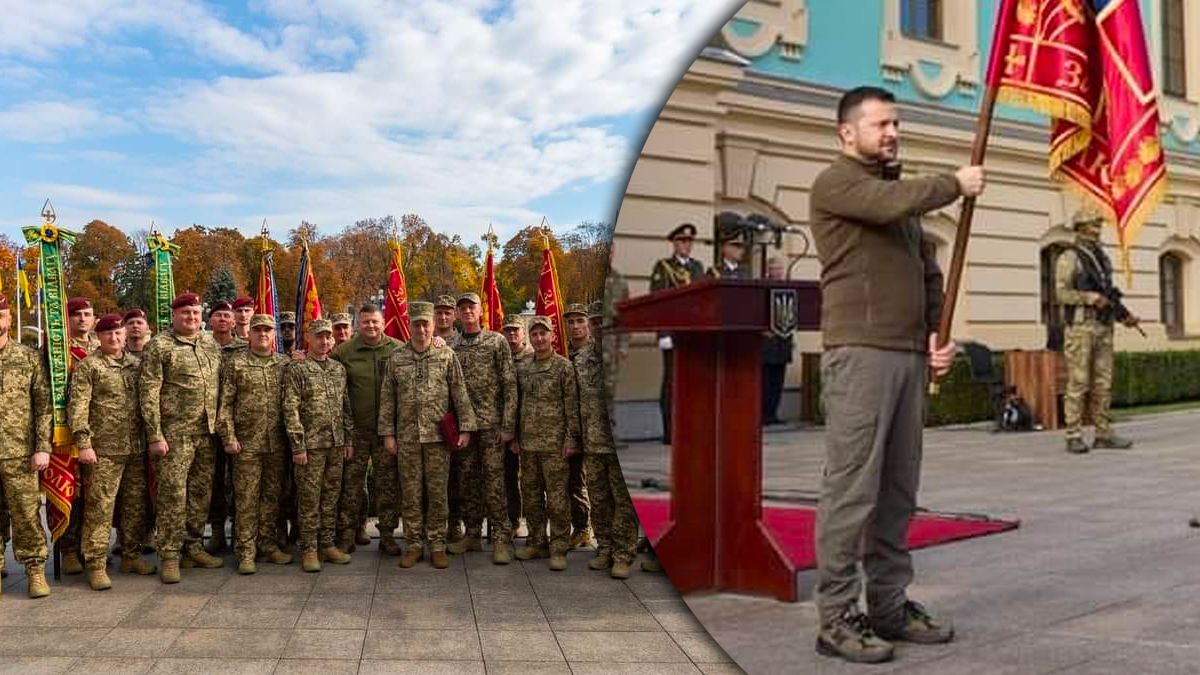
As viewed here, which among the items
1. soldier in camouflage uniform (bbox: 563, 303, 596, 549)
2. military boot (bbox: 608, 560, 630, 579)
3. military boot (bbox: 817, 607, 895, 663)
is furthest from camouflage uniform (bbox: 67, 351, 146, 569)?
Answer: military boot (bbox: 817, 607, 895, 663)

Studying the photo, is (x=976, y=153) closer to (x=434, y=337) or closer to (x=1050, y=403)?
(x=1050, y=403)

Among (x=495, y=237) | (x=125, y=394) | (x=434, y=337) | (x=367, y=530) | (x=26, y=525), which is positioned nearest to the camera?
(x=26, y=525)

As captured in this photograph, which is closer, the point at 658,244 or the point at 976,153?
the point at 976,153

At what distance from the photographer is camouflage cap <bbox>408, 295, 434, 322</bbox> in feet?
20.4

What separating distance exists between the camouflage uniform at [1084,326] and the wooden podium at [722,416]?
0.35 m

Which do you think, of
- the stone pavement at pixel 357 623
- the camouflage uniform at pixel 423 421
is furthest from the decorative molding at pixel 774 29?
the camouflage uniform at pixel 423 421

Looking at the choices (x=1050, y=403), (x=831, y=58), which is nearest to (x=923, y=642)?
(x=1050, y=403)

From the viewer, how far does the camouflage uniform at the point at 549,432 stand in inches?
225

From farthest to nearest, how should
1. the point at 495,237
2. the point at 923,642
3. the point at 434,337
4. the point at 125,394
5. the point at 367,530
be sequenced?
1. the point at 495,237
2. the point at 367,530
3. the point at 434,337
4. the point at 125,394
5. the point at 923,642

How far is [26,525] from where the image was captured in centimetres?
539

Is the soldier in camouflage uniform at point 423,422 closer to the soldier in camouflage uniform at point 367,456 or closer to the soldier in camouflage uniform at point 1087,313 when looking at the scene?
the soldier in camouflage uniform at point 367,456

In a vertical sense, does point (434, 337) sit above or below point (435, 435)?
above

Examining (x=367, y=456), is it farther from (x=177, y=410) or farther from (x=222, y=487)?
(x=177, y=410)

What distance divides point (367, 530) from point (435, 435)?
5.84 ft
